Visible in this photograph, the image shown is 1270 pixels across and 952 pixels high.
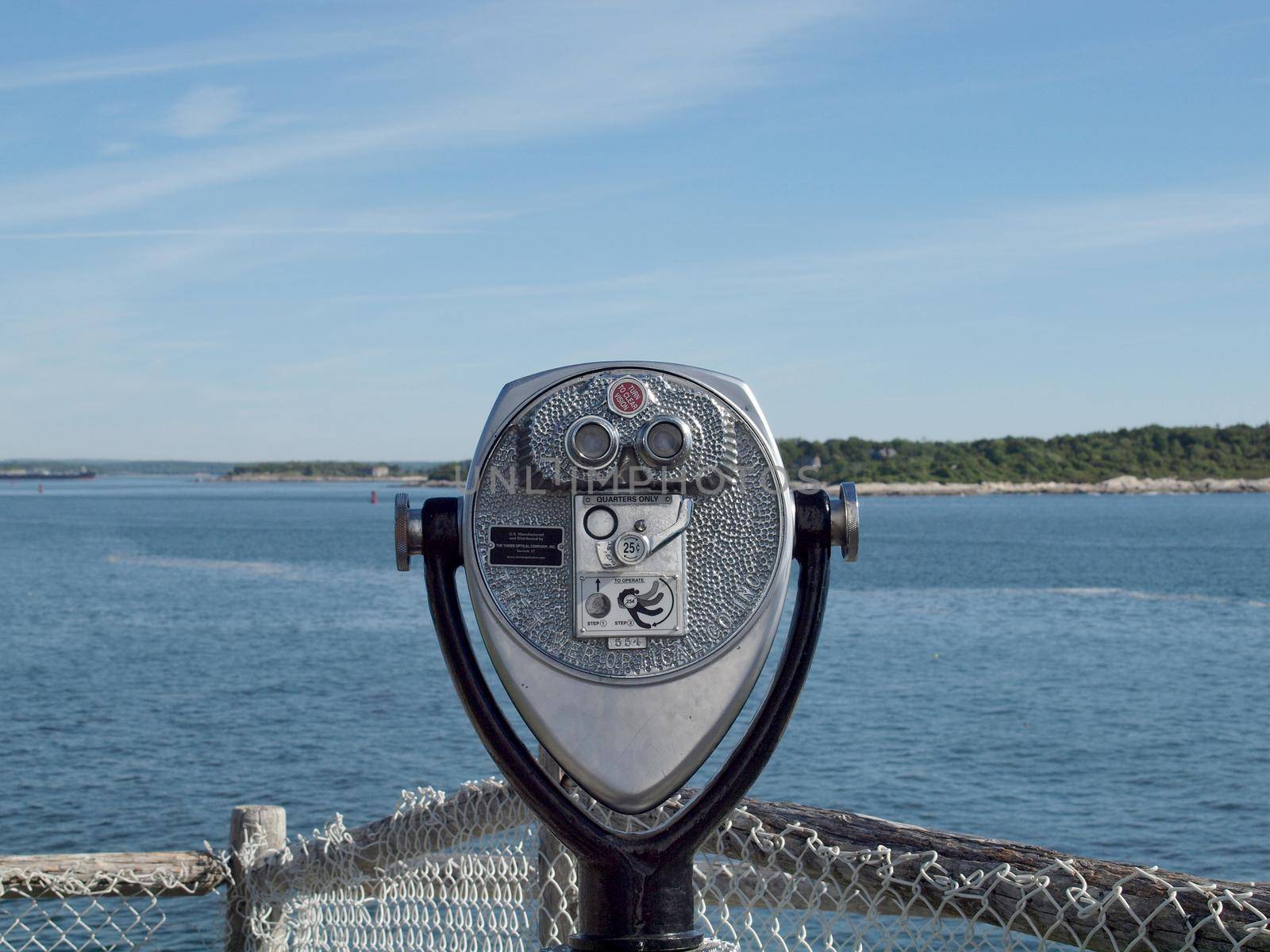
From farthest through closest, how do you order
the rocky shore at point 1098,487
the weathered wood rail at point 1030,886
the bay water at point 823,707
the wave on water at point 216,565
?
the rocky shore at point 1098,487 < the wave on water at point 216,565 < the bay water at point 823,707 < the weathered wood rail at point 1030,886

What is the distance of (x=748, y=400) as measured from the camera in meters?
2.13

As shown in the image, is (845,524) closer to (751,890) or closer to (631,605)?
(631,605)

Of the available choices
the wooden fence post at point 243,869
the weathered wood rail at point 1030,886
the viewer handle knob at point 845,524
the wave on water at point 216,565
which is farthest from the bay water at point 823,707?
the viewer handle knob at point 845,524

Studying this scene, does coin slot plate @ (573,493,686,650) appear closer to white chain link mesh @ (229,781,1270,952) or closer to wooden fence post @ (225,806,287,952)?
white chain link mesh @ (229,781,1270,952)

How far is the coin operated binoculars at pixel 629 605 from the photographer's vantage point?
2.04 meters

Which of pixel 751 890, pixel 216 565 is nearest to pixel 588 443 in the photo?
pixel 751 890

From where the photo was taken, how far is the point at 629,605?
205cm

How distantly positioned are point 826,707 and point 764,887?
771 inches

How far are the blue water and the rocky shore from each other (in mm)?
82884

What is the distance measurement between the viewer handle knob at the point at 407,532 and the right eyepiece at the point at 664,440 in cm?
35

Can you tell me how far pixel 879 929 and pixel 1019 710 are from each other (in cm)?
2103

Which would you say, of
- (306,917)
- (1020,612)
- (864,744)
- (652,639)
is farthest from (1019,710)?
(652,639)

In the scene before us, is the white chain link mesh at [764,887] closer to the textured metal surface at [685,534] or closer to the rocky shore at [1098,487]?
the textured metal surface at [685,534]

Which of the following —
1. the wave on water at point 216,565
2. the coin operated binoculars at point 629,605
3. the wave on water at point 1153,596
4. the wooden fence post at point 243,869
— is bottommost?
the wave on water at point 1153,596
